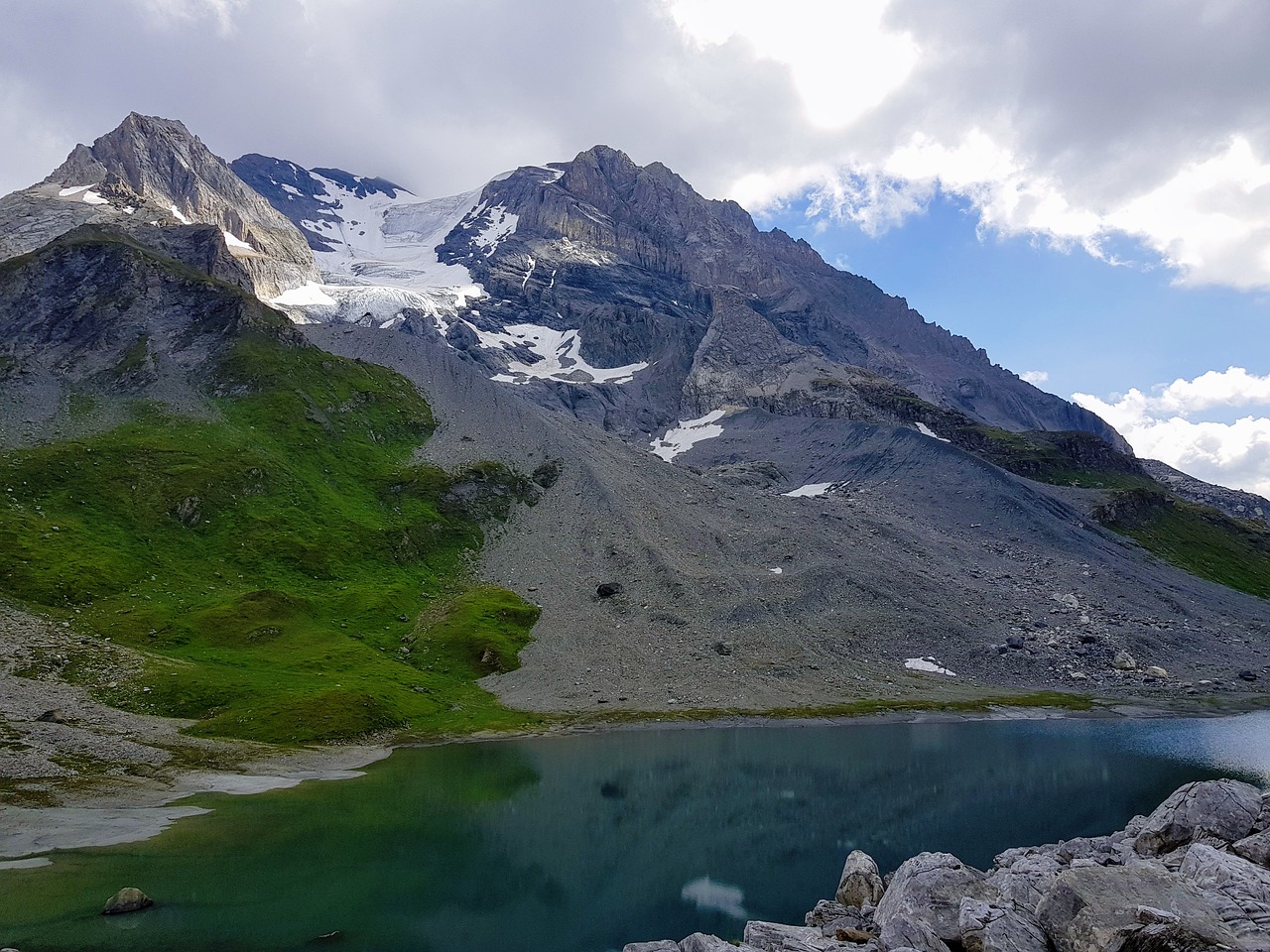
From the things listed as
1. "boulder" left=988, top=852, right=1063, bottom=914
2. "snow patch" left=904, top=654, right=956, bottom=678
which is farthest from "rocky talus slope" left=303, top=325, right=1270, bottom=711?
"boulder" left=988, top=852, right=1063, bottom=914

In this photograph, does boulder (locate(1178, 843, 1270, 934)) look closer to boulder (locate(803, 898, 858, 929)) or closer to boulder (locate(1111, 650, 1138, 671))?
boulder (locate(803, 898, 858, 929))

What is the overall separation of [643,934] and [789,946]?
9.52 m

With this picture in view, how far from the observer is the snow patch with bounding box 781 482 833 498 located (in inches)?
6949

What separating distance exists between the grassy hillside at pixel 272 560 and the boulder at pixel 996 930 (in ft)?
211

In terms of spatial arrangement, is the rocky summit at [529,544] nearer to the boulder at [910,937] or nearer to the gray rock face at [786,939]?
the gray rock face at [786,939]

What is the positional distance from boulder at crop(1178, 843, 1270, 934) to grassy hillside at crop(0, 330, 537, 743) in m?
68.9

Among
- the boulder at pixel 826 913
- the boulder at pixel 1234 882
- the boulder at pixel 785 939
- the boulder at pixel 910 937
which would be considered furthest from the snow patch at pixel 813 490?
the boulder at pixel 1234 882

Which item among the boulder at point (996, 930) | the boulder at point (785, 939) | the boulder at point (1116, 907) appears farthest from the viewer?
the boulder at point (785, 939)

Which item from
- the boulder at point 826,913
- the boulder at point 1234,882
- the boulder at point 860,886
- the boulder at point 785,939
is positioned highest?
the boulder at point 1234,882

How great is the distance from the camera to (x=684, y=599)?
112312mm

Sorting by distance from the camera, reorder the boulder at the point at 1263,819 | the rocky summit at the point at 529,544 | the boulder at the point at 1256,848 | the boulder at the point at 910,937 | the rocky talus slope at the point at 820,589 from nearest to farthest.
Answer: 1. the boulder at the point at 910,937
2. the boulder at the point at 1256,848
3. the boulder at the point at 1263,819
4. the rocky summit at the point at 529,544
5. the rocky talus slope at the point at 820,589

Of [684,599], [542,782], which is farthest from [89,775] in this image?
[684,599]

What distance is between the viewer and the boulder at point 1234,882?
17.1 metres

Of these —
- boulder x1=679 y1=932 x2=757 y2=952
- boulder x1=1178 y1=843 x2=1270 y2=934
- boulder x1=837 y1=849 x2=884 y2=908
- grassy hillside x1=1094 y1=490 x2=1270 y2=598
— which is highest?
grassy hillside x1=1094 y1=490 x2=1270 y2=598
